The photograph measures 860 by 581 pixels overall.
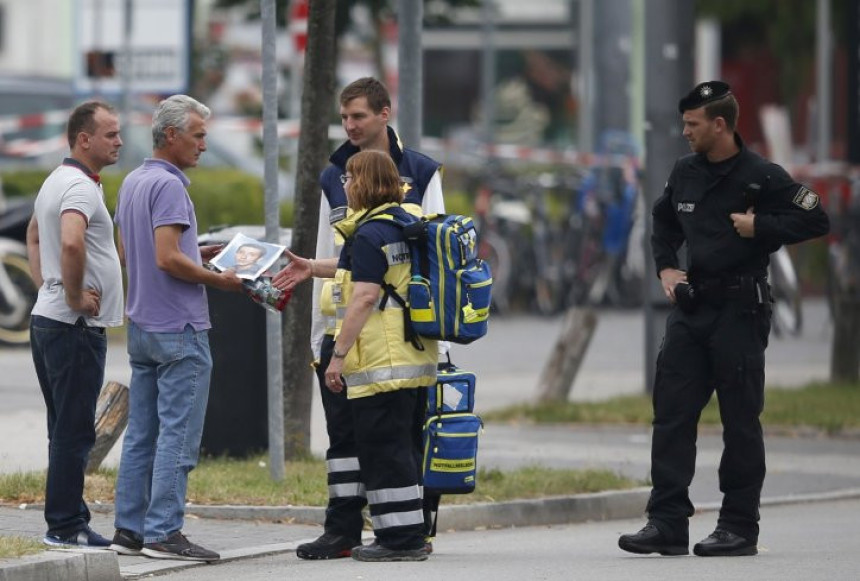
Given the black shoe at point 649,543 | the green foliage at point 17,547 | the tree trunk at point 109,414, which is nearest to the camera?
the green foliage at point 17,547

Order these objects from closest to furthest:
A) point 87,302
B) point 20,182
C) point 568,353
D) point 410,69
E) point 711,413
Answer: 1. point 87,302
2. point 410,69
3. point 711,413
4. point 568,353
5. point 20,182

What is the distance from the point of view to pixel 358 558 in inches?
324

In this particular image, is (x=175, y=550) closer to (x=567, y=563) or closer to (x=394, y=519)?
(x=394, y=519)

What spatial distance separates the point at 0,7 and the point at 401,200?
158ft

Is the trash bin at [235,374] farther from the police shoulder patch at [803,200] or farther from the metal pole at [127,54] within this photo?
the metal pole at [127,54]

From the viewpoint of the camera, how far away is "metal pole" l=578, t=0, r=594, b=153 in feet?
101

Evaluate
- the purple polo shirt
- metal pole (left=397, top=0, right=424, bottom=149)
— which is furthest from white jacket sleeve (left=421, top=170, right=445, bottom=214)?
metal pole (left=397, top=0, right=424, bottom=149)

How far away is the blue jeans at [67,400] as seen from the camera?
7941 millimetres

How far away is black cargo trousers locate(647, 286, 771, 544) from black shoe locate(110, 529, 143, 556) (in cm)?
213

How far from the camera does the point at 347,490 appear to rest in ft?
27.3

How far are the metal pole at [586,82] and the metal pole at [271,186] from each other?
21.1m

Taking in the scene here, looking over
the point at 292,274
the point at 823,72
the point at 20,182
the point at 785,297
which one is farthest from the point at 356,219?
the point at 823,72

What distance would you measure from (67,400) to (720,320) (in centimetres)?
268

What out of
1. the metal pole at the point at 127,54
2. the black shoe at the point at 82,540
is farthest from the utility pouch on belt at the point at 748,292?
the metal pole at the point at 127,54
